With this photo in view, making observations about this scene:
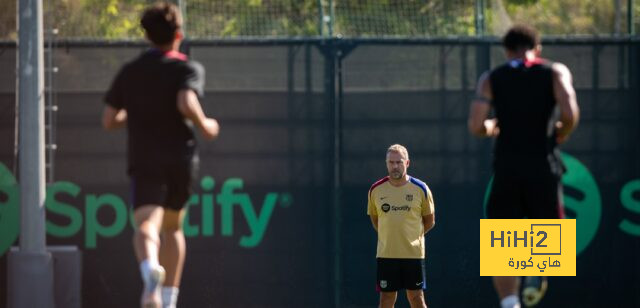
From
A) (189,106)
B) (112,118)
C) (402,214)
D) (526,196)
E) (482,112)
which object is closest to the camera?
(189,106)

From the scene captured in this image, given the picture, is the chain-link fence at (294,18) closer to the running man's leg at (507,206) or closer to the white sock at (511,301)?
the running man's leg at (507,206)

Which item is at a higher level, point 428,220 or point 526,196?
point 526,196

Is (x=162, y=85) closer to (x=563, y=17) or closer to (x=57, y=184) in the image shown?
(x=57, y=184)

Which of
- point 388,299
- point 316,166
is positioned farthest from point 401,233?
point 316,166

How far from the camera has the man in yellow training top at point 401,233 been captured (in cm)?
911

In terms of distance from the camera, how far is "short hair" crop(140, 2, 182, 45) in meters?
6.25

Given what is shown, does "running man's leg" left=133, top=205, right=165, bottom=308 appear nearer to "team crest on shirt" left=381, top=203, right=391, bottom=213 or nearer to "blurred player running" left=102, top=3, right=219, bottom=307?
"blurred player running" left=102, top=3, right=219, bottom=307

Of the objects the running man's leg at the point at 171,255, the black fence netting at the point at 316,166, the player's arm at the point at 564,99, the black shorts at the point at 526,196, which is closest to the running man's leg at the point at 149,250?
the running man's leg at the point at 171,255

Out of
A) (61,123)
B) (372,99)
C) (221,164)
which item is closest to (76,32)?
(61,123)

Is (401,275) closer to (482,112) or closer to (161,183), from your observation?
(482,112)

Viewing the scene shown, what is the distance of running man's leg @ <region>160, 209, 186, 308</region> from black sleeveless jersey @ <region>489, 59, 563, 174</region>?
1.76m

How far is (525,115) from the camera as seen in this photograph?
6340 millimetres

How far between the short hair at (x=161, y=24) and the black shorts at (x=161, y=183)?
0.66 metres

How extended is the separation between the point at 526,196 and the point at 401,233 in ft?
8.92
